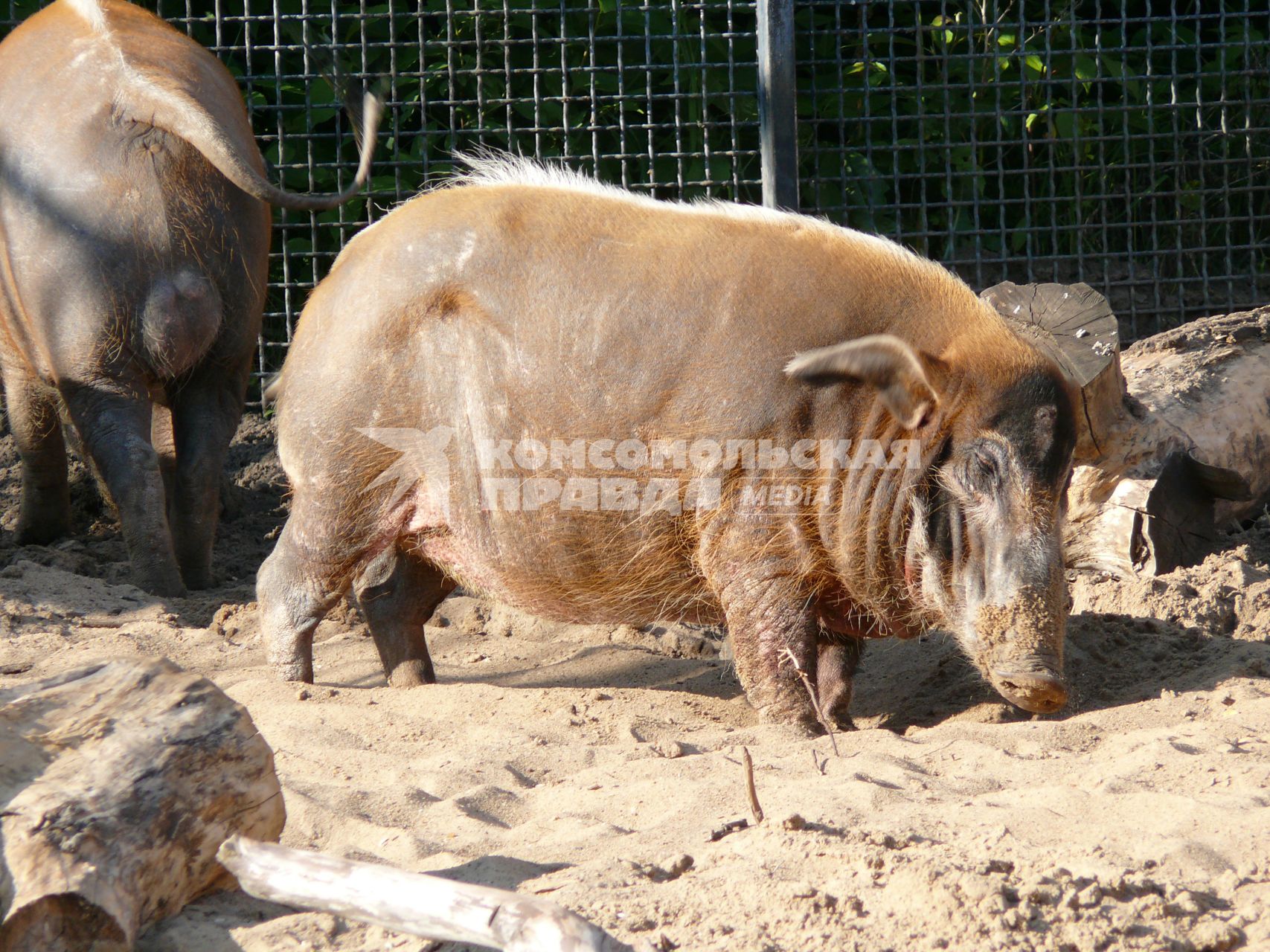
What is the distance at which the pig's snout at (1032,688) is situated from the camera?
3434 mm

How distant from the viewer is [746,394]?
3551 mm

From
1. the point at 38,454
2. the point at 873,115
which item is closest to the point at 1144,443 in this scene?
the point at 873,115

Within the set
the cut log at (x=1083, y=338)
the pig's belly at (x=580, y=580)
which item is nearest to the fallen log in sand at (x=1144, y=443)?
the cut log at (x=1083, y=338)

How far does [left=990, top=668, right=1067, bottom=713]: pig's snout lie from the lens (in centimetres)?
343

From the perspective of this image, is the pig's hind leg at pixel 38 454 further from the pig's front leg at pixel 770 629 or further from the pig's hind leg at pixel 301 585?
the pig's front leg at pixel 770 629

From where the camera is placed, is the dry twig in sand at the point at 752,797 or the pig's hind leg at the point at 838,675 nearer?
the dry twig in sand at the point at 752,797

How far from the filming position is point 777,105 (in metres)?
6.15

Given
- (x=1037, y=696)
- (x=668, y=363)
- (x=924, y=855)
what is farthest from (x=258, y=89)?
(x=924, y=855)

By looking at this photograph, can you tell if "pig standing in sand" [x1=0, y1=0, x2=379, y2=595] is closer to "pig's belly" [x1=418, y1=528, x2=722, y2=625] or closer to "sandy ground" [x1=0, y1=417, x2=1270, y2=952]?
"sandy ground" [x1=0, y1=417, x2=1270, y2=952]

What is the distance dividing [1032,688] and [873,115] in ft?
14.4

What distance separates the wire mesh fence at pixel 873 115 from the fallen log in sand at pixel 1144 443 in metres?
1.83

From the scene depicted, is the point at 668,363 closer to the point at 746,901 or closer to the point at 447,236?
the point at 447,236

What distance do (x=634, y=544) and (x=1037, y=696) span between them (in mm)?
1130

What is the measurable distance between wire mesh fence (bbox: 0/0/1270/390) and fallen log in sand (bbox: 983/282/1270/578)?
6.00ft
